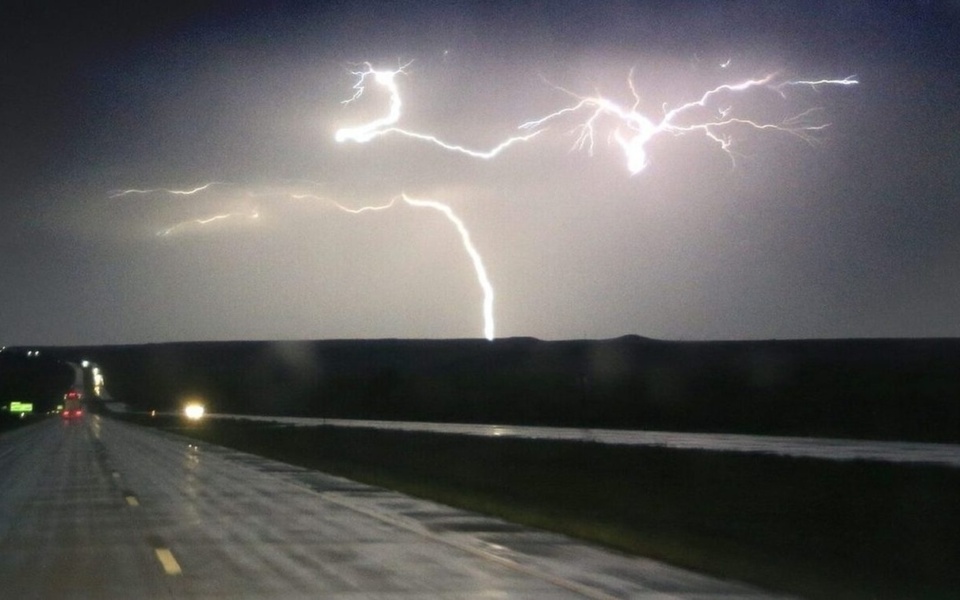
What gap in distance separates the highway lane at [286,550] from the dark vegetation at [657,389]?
3177 cm

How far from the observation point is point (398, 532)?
19391mm

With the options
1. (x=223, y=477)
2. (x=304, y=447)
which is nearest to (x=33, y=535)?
(x=223, y=477)

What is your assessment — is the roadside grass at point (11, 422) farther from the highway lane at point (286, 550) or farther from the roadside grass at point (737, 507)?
the highway lane at point (286, 550)

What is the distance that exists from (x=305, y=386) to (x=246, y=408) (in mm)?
11827

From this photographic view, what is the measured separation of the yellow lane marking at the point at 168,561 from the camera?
15203 mm

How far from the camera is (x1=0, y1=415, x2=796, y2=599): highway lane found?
13.8 m

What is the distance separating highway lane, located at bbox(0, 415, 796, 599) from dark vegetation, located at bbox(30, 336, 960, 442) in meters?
31.8

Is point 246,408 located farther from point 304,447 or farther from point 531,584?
point 531,584

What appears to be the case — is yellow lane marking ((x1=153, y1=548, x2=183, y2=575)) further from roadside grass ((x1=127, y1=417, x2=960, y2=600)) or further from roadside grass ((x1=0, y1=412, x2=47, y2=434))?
roadside grass ((x1=0, y1=412, x2=47, y2=434))

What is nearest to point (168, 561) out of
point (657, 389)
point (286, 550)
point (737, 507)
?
point (286, 550)

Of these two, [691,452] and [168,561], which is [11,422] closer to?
[691,452]

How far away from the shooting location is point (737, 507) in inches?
919

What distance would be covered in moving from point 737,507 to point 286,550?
9.35 meters

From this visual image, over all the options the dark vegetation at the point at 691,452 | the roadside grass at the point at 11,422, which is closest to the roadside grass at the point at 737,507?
the dark vegetation at the point at 691,452
